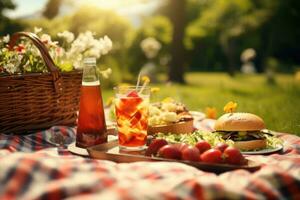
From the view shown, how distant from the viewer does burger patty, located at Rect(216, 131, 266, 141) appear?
108 inches

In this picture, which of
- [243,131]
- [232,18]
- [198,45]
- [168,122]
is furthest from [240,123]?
[198,45]

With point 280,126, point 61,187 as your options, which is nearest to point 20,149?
point 61,187

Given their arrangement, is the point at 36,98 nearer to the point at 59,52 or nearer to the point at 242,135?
the point at 59,52

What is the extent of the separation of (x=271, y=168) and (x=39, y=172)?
87cm

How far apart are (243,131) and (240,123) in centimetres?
6

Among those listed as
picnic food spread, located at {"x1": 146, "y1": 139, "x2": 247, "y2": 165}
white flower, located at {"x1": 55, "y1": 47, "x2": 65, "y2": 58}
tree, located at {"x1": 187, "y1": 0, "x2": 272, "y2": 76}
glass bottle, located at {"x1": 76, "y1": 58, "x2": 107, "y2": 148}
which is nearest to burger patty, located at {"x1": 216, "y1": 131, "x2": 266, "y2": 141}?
picnic food spread, located at {"x1": 146, "y1": 139, "x2": 247, "y2": 165}

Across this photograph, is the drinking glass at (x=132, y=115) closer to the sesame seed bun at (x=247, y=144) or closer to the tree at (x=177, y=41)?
the sesame seed bun at (x=247, y=144)

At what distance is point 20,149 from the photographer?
268 cm

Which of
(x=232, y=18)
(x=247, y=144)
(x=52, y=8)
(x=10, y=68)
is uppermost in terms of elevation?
(x=232, y=18)

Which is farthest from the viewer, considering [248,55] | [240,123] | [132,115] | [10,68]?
[248,55]

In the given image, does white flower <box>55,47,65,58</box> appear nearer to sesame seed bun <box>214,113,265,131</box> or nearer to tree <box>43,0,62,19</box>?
sesame seed bun <box>214,113,265,131</box>

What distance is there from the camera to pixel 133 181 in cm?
190

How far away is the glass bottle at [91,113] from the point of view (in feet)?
8.53

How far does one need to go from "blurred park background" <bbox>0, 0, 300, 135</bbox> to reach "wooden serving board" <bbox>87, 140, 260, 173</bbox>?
1581mm
